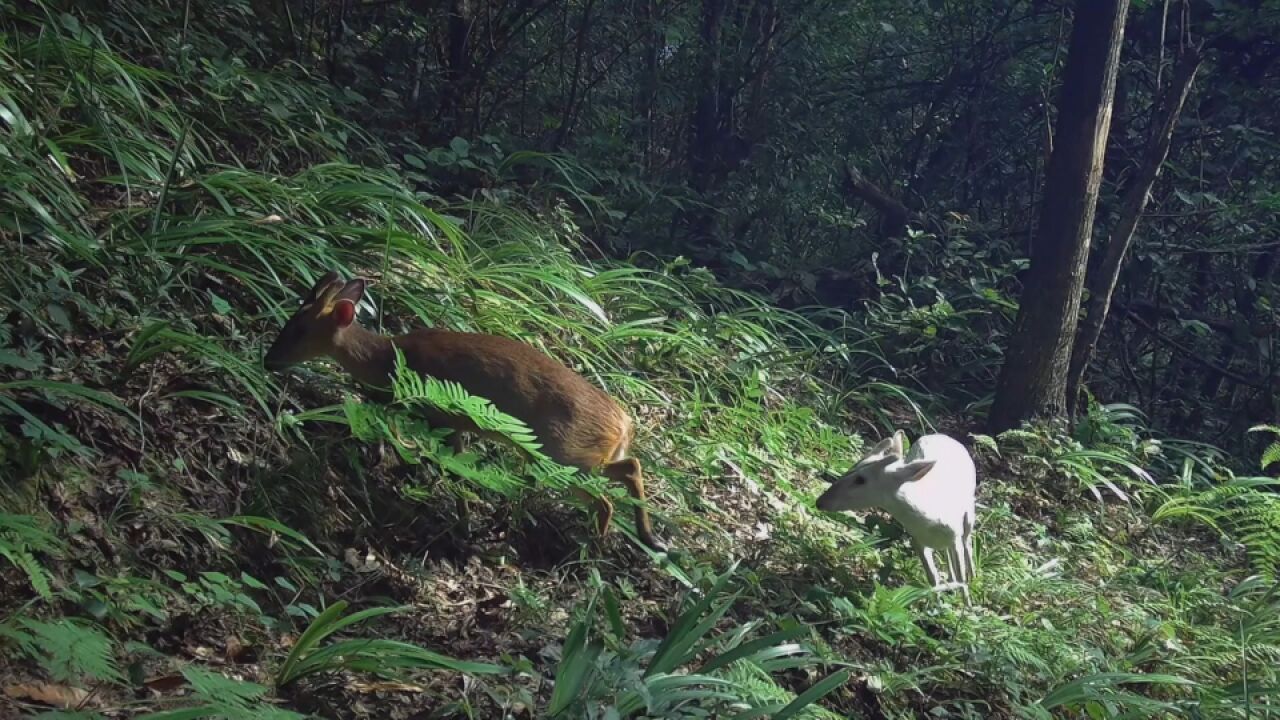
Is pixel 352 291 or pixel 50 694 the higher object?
pixel 352 291

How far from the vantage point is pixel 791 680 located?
160 inches

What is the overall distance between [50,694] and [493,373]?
2.01 metres

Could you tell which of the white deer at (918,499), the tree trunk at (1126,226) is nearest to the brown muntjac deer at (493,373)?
the white deer at (918,499)

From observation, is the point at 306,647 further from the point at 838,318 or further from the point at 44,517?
the point at 838,318

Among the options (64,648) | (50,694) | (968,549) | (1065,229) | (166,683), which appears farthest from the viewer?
(1065,229)

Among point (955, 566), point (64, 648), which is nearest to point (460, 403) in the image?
point (64, 648)

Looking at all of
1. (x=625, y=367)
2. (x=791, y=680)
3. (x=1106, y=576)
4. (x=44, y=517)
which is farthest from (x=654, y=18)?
(x=44, y=517)

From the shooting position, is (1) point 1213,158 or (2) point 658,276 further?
(1) point 1213,158

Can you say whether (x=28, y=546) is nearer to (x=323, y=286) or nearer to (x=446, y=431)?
(x=446, y=431)

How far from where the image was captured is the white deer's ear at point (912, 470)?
4746 millimetres

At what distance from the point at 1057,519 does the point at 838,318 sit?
8.22ft

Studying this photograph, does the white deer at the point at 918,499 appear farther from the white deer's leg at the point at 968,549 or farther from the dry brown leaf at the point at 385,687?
the dry brown leaf at the point at 385,687

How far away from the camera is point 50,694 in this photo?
265 cm

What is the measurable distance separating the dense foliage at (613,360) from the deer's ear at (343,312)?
0.34m
